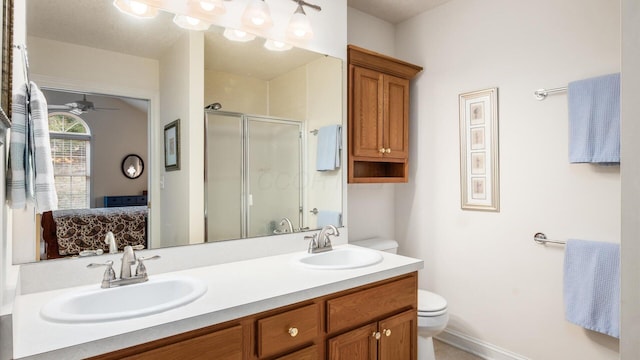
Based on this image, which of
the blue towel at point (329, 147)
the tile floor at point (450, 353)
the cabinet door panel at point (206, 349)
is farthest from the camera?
the tile floor at point (450, 353)

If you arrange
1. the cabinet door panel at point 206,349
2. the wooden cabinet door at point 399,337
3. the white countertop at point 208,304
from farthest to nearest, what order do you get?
1. the wooden cabinet door at point 399,337
2. the cabinet door panel at point 206,349
3. the white countertop at point 208,304

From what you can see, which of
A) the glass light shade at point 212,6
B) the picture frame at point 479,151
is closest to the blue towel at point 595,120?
the picture frame at point 479,151

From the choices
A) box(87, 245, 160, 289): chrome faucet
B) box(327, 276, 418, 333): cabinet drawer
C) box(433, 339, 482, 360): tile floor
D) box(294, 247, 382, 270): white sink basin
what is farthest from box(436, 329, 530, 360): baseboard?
box(87, 245, 160, 289): chrome faucet

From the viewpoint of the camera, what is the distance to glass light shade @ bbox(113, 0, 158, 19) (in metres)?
1.52

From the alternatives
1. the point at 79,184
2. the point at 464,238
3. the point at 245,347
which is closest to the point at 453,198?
the point at 464,238

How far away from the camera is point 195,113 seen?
1733 mm

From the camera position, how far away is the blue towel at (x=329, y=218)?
221cm

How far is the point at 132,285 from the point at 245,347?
1.72ft

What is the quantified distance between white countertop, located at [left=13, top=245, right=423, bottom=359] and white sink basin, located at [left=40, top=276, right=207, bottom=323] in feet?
0.07

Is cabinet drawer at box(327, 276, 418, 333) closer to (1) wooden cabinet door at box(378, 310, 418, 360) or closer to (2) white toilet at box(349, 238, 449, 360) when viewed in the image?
(1) wooden cabinet door at box(378, 310, 418, 360)

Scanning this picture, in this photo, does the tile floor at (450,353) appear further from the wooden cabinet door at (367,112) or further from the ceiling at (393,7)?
the ceiling at (393,7)

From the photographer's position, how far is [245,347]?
121cm

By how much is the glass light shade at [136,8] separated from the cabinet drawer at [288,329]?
55.4 inches

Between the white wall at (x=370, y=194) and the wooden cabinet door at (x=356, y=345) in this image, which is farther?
the white wall at (x=370, y=194)
